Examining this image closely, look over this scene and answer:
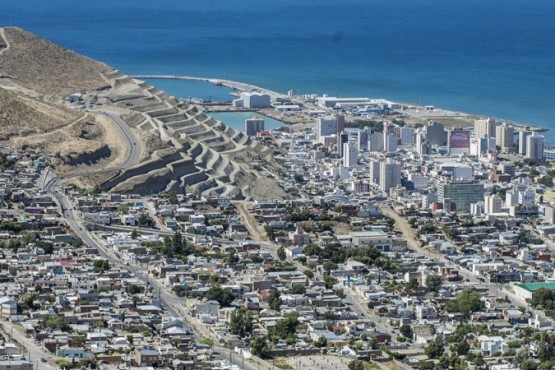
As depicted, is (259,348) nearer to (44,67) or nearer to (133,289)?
(133,289)

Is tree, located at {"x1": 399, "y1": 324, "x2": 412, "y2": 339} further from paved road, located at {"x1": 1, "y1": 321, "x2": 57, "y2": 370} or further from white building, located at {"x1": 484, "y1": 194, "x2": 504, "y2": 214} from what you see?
white building, located at {"x1": 484, "y1": 194, "x2": 504, "y2": 214}

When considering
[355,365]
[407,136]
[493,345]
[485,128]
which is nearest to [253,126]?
[407,136]

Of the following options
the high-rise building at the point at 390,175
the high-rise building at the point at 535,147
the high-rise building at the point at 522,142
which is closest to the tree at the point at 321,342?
the high-rise building at the point at 390,175

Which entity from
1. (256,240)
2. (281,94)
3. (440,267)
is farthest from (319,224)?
(281,94)

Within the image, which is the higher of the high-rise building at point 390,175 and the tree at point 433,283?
the high-rise building at point 390,175

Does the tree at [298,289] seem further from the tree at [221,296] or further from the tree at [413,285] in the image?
the tree at [413,285]

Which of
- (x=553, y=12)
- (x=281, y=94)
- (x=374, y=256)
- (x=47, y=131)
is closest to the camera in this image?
(x=374, y=256)

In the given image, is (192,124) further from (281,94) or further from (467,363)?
(467,363)
